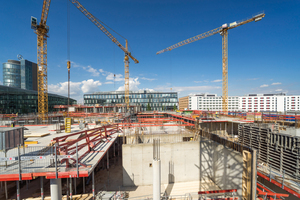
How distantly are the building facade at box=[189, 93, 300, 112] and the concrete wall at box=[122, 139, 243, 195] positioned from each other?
102348mm

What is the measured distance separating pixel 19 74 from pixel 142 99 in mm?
93025

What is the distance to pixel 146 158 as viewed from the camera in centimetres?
1331

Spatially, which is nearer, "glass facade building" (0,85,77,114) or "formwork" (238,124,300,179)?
"formwork" (238,124,300,179)

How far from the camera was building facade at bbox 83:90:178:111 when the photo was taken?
282 feet

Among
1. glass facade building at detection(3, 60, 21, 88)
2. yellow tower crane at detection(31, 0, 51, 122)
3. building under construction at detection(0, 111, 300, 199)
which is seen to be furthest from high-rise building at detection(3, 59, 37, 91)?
building under construction at detection(0, 111, 300, 199)

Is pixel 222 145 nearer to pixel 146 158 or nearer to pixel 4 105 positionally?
pixel 146 158

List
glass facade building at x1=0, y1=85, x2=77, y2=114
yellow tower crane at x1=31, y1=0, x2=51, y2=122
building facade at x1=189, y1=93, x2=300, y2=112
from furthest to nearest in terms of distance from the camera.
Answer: building facade at x1=189, y1=93, x2=300, y2=112
glass facade building at x1=0, y1=85, x2=77, y2=114
yellow tower crane at x1=31, y1=0, x2=51, y2=122

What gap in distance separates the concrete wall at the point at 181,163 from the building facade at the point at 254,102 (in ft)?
336

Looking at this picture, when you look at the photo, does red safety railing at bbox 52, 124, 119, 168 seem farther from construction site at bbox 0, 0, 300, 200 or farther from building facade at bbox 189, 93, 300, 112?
building facade at bbox 189, 93, 300, 112

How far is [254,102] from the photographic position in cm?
10594

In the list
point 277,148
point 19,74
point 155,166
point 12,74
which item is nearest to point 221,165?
point 277,148

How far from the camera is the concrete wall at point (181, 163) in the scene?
12547 mm

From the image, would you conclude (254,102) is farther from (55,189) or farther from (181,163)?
(55,189)

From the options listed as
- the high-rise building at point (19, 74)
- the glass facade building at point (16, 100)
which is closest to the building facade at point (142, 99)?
the glass facade building at point (16, 100)
